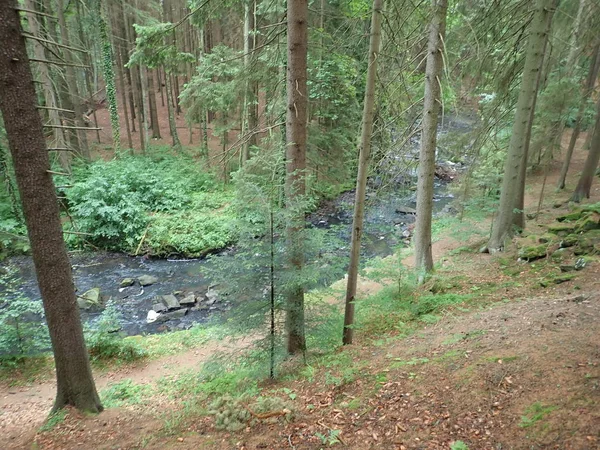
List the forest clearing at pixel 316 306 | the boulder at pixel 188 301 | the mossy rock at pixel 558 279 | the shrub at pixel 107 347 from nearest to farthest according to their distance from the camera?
the forest clearing at pixel 316 306, the mossy rock at pixel 558 279, the shrub at pixel 107 347, the boulder at pixel 188 301

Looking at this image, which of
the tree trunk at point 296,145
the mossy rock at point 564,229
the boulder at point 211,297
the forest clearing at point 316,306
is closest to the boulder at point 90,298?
the forest clearing at point 316,306

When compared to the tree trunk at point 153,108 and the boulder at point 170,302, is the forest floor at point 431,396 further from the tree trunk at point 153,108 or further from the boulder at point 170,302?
the tree trunk at point 153,108

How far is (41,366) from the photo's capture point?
820 centimetres

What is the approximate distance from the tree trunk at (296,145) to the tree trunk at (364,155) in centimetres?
92

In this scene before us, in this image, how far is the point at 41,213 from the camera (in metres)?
4.57

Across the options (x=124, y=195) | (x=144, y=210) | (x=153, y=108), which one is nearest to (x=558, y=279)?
(x=144, y=210)

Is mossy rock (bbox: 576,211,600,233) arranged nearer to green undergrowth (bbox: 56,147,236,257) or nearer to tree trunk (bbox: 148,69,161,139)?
green undergrowth (bbox: 56,147,236,257)

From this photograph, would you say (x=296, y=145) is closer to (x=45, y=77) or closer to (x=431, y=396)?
(x=431, y=396)

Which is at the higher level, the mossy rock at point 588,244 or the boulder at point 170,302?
the mossy rock at point 588,244

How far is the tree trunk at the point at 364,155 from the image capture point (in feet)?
16.9

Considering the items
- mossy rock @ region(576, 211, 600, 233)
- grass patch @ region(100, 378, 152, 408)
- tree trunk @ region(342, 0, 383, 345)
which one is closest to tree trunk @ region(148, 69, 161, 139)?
grass patch @ region(100, 378, 152, 408)

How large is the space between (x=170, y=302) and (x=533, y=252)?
34.2ft

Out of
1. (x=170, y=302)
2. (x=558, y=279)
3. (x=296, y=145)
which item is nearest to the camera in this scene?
(x=296, y=145)

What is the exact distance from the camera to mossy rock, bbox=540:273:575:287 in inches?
263
